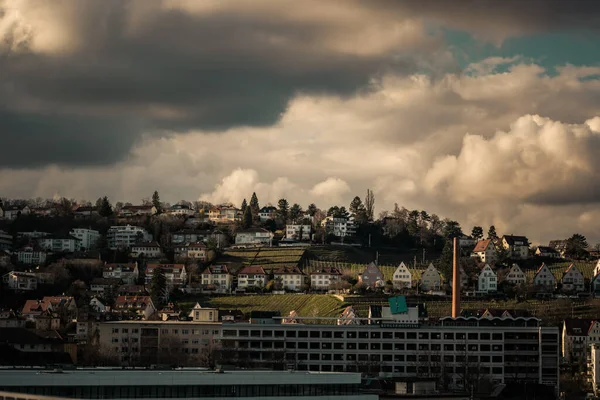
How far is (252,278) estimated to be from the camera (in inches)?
7584

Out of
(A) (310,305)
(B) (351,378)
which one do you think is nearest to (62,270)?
(A) (310,305)

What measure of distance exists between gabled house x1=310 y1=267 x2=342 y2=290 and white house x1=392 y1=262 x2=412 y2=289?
8.98 meters

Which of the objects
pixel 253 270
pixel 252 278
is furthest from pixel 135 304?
pixel 253 270

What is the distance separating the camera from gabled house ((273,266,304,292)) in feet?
619

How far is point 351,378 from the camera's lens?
81562 mm

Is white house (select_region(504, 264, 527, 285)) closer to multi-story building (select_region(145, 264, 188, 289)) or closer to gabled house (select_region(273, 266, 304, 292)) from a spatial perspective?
gabled house (select_region(273, 266, 304, 292))

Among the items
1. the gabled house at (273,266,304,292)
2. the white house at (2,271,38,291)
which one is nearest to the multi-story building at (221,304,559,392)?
the gabled house at (273,266,304,292)

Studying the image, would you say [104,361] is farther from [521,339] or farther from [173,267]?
[173,267]

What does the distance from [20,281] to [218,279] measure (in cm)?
3160

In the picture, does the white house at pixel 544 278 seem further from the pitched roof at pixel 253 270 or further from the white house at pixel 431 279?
the pitched roof at pixel 253 270

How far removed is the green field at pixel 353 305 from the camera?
164 metres

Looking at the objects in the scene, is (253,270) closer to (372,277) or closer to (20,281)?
(372,277)

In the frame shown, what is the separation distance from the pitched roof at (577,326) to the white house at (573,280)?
2840 centimetres

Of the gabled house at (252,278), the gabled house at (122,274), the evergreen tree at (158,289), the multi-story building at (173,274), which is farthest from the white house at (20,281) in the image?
the gabled house at (252,278)
